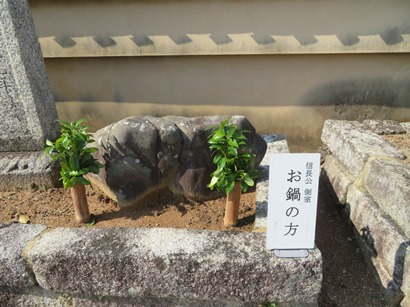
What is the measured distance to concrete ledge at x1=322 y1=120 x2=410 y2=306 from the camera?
173 cm

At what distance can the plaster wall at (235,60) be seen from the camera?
3033 mm

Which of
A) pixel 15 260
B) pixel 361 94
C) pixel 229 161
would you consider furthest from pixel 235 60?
pixel 15 260

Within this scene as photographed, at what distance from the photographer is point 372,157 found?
217 cm

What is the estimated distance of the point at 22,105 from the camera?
7.77ft

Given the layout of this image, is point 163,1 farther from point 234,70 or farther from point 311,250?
point 311,250

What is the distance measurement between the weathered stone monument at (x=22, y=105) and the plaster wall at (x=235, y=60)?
111 cm

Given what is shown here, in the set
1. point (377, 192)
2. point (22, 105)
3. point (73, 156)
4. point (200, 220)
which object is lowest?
point (200, 220)

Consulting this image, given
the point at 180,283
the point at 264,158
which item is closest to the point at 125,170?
the point at 180,283

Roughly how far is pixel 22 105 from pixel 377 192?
268cm

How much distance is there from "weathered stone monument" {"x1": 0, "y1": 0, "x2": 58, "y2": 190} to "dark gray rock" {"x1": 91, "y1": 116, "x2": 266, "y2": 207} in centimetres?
62

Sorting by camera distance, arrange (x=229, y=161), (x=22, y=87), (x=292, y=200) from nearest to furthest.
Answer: (x=292, y=200) → (x=229, y=161) → (x=22, y=87)

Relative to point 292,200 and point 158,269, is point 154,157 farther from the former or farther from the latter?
point 292,200

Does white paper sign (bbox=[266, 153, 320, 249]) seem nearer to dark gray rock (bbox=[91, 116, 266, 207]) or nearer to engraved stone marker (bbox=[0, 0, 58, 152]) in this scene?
dark gray rock (bbox=[91, 116, 266, 207])

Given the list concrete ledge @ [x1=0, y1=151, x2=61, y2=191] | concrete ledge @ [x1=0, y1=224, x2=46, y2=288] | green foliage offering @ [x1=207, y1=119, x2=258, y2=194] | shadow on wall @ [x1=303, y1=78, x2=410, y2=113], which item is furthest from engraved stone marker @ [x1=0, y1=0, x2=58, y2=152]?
shadow on wall @ [x1=303, y1=78, x2=410, y2=113]
